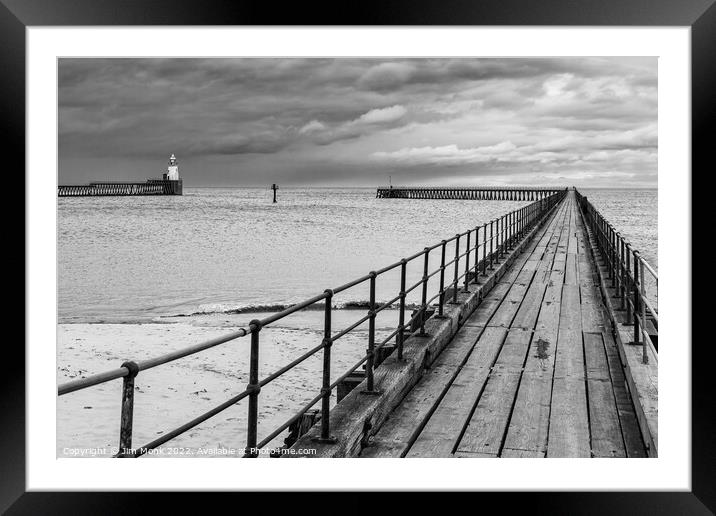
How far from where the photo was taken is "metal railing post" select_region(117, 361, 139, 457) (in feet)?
8.16

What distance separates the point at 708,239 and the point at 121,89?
4763cm

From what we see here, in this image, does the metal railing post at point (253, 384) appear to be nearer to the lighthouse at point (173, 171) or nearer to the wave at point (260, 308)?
the wave at point (260, 308)

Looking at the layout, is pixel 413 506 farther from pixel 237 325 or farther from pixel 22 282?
pixel 237 325

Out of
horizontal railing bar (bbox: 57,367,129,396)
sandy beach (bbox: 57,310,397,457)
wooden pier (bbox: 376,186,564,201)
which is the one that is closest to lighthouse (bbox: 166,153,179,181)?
wooden pier (bbox: 376,186,564,201)

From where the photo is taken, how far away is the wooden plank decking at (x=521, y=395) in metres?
4.65

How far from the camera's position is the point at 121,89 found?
4631cm

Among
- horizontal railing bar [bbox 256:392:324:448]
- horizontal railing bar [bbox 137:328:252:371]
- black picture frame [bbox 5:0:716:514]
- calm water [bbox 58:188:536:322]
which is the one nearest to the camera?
horizontal railing bar [bbox 137:328:252:371]

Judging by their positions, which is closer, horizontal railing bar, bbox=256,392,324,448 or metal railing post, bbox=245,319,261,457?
metal railing post, bbox=245,319,261,457

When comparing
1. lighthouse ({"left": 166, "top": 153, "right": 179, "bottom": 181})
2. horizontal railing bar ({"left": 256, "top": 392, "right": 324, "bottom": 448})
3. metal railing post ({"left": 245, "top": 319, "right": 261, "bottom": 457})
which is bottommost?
horizontal railing bar ({"left": 256, "top": 392, "right": 324, "bottom": 448})

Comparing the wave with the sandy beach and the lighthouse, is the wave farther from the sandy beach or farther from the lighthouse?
the lighthouse

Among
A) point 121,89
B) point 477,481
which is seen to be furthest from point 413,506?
Answer: point 121,89

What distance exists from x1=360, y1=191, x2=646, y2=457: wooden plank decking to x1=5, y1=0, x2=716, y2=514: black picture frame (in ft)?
3.05

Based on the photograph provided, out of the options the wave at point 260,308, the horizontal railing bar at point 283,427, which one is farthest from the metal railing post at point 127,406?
the wave at point 260,308
